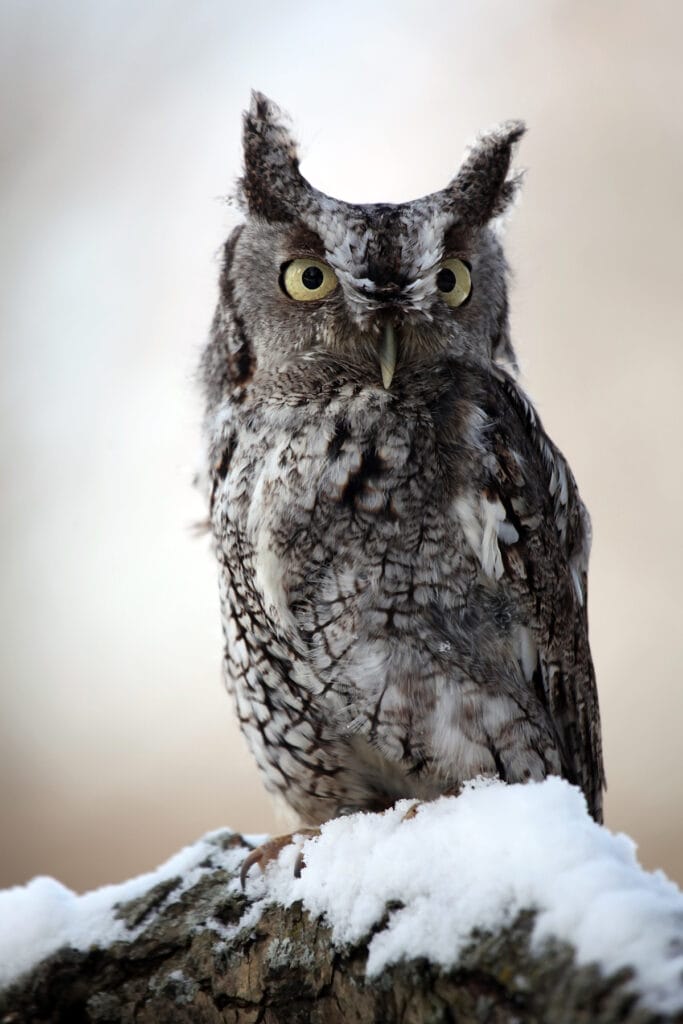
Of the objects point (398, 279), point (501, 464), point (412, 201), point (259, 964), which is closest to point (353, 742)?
point (259, 964)

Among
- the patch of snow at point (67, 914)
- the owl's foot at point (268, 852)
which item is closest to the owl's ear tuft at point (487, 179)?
the owl's foot at point (268, 852)

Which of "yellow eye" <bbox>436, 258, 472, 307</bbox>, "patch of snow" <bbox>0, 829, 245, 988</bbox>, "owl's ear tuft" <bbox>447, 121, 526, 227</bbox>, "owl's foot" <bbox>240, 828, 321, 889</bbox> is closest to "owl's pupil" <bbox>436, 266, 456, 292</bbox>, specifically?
"yellow eye" <bbox>436, 258, 472, 307</bbox>

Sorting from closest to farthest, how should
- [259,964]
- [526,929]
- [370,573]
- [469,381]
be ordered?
[526,929] → [259,964] → [370,573] → [469,381]

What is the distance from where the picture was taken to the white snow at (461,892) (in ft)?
2.81

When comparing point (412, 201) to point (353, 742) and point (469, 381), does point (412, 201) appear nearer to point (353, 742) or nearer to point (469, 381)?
point (469, 381)

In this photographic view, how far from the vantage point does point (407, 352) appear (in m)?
1.49

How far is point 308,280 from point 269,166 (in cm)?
25

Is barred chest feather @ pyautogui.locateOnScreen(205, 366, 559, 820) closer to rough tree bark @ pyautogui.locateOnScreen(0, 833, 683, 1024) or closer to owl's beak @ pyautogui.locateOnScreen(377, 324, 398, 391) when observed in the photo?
owl's beak @ pyautogui.locateOnScreen(377, 324, 398, 391)

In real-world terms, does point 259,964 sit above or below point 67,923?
below

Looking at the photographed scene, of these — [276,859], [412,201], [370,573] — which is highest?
[412,201]

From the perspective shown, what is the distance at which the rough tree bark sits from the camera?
0.89 m

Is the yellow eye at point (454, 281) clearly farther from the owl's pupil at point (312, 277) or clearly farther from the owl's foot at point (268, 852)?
the owl's foot at point (268, 852)

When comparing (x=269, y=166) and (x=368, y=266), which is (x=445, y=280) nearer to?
(x=368, y=266)

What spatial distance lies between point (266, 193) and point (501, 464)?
24.1 inches
